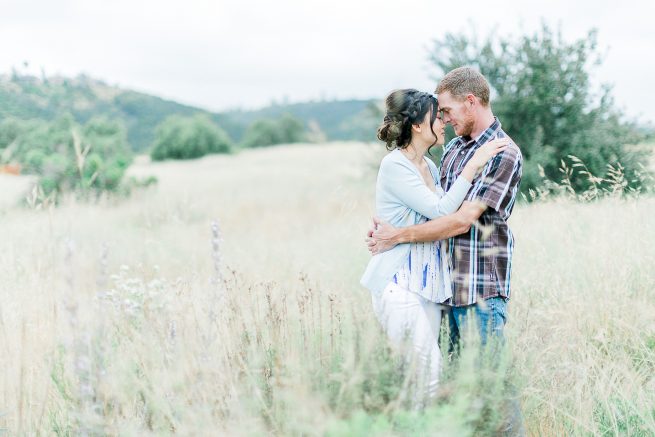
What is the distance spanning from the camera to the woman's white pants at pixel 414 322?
2.75 metres

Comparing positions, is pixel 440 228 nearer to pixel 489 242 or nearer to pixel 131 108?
pixel 489 242

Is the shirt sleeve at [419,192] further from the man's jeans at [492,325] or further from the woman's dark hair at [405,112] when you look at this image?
the man's jeans at [492,325]

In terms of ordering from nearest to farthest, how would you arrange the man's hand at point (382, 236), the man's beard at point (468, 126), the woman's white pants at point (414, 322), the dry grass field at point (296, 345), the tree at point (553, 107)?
the dry grass field at point (296, 345)
the woman's white pants at point (414, 322)
the man's hand at point (382, 236)
the man's beard at point (468, 126)
the tree at point (553, 107)

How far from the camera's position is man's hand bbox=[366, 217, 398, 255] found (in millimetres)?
3172

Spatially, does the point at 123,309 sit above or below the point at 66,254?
below

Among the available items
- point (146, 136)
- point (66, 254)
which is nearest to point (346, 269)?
point (66, 254)

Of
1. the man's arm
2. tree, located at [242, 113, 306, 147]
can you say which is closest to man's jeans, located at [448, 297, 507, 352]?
the man's arm

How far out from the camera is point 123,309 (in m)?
4.40

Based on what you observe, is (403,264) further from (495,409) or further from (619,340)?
(619,340)

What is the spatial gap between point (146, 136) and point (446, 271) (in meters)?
64.2

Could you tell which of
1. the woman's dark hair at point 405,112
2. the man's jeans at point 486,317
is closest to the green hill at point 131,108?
the woman's dark hair at point 405,112

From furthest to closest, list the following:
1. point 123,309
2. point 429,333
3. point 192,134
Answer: point 192,134
point 123,309
point 429,333

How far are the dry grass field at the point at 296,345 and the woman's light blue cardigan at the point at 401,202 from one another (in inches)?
10.2

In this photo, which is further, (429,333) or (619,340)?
(619,340)
